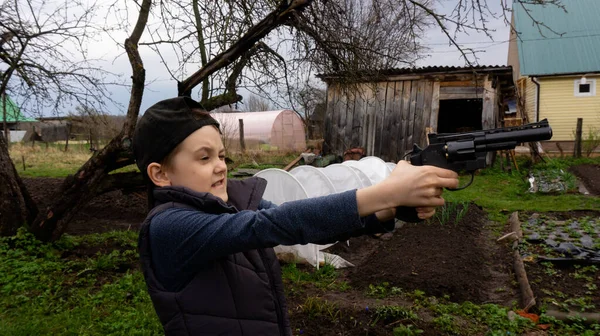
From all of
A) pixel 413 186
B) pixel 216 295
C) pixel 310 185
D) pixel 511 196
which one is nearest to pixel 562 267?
pixel 310 185

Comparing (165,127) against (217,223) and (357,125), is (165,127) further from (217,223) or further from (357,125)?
(357,125)

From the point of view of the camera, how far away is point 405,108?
1458 centimetres

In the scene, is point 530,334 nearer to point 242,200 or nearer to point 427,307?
point 427,307

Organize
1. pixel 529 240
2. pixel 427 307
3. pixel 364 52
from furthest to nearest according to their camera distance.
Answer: pixel 529 240, pixel 364 52, pixel 427 307

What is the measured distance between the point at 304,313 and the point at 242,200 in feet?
8.98

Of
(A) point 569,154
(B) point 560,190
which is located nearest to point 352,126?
(B) point 560,190

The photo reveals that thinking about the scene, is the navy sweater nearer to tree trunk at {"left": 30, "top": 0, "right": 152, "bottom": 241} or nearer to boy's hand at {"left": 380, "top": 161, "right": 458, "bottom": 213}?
boy's hand at {"left": 380, "top": 161, "right": 458, "bottom": 213}

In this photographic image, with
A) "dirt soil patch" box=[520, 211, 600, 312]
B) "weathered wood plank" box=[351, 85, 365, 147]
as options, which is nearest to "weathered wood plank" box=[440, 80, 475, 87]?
"weathered wood plank" box=[351, 85, 365, 147]

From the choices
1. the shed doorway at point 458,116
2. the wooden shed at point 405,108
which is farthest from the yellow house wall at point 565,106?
the wooden shed at point 405,108

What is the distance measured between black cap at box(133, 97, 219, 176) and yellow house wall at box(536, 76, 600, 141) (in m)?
22.0

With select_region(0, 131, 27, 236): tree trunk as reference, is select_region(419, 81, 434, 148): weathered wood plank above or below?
above

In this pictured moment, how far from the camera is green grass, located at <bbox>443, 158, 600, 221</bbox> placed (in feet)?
31.1

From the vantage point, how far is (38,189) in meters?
10.9

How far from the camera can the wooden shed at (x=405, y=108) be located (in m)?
13.8
